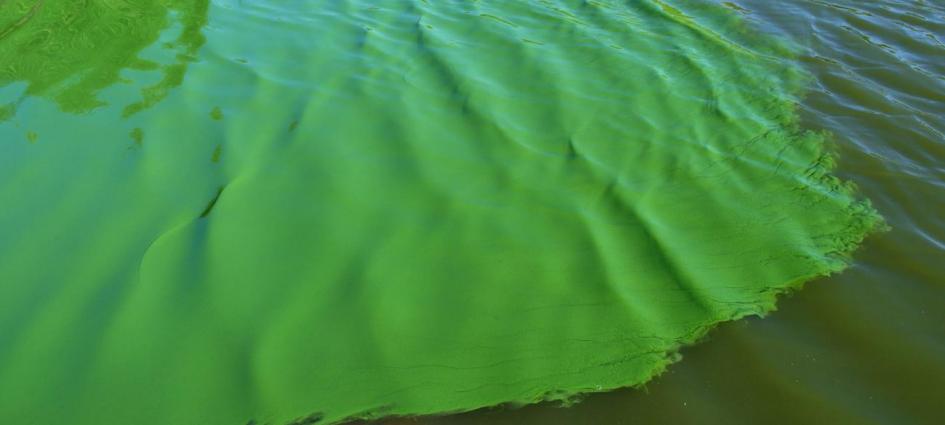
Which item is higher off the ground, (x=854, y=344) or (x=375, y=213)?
(x=854, y=344)

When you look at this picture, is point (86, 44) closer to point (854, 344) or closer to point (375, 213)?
point (375, 213)

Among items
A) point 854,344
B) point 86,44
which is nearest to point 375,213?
point 854,344

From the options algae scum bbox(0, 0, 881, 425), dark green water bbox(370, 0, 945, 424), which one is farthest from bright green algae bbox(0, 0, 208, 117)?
dark green water bbox(370, 0, 945, 424)

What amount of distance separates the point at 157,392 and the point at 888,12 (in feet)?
14.1

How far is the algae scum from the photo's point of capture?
70.0 inches

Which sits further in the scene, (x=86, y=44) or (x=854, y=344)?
(x=86, y=44)

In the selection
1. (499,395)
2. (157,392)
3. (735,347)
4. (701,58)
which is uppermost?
(701,58)

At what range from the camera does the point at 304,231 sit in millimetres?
2244

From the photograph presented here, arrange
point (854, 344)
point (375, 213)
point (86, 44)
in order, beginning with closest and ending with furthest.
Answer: point (854, 344) < point (375, 213) < point (86, 44)

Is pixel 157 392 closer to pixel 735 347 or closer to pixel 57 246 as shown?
pixel 57 246

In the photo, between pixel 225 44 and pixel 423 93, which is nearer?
pixel 423 93

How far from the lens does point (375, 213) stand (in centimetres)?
234

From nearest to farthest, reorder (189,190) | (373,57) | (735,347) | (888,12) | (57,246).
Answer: (735,347) < (57,246) < (189,190) < (373,57) < (888,12)

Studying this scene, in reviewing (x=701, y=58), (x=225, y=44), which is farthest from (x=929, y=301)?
(x=225, y=44)
